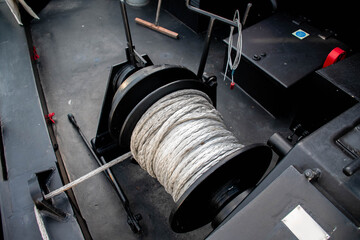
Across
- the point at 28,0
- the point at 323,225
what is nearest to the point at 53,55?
the point at 28,0

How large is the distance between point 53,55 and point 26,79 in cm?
82

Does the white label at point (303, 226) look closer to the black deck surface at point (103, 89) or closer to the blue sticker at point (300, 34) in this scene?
the black deck surface at point (103, 89)

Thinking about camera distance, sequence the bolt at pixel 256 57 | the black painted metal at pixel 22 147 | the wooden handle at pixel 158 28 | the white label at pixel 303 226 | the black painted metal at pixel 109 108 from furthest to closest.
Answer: the wooden handle at pixel 158 28, the bolt at pixel 256 57, the black painted metal at pixel 109 108, the black painted metal at pixel 22 147, the white label at pixel 303 226

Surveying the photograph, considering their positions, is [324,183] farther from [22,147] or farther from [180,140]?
[22,147]

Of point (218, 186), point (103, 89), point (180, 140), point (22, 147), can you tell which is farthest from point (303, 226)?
point (103, 89)

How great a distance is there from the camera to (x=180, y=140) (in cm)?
110

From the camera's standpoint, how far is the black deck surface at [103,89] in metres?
1.52

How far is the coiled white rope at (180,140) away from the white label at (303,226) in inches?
15.2

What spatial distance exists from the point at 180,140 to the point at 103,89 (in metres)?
1.18

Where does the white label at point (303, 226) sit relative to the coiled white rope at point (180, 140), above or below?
above

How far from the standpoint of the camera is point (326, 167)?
0.76m

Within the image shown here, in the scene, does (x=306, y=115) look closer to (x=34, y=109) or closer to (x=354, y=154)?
(x=354, y=154)

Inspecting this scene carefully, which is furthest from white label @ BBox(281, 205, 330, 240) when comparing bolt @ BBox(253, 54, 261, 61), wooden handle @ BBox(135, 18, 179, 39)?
wooden handle @ BBox(135, 18, 179, 39)

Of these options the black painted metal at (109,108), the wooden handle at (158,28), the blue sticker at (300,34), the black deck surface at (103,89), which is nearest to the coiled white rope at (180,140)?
the black painted metal at (109,108)
